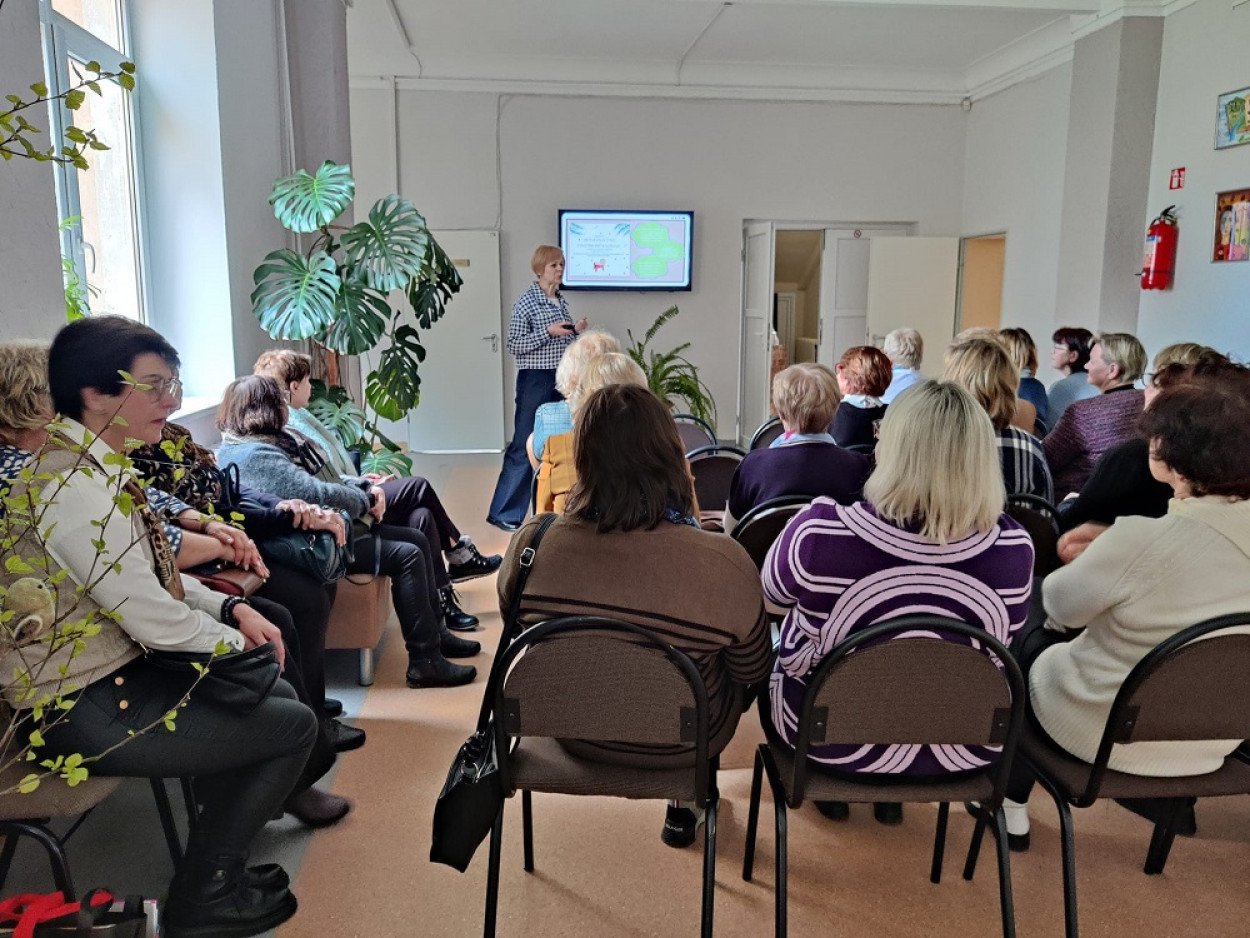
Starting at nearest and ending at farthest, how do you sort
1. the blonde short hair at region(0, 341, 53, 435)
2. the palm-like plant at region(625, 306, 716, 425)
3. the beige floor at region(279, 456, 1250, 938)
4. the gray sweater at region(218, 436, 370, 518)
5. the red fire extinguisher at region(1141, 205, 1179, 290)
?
the blonde short hair at region(0, 341, 53, 435) < the beige floor at region(279, 456, 1250, 938) < the gray sweater at region(218, 436, 370, 518) < the red fire extinguisher at region(1141, 205, 1179, 290) < the palm-like plant at region(625, 306, 716, 425)

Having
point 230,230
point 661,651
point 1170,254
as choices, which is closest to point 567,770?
point 661,651

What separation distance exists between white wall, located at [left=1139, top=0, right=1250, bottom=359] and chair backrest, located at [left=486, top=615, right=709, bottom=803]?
4.76 metres

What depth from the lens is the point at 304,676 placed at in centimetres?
270

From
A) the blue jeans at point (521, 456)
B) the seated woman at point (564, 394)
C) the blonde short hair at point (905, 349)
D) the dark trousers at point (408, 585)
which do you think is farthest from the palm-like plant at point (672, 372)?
the dark trousers at point (408, 585)

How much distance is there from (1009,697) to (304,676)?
6.40ft

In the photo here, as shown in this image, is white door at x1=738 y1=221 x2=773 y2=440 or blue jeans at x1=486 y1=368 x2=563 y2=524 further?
white door at x1=738 y1=221 x2=773 y2=440

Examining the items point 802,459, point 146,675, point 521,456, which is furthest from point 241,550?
point 521,456

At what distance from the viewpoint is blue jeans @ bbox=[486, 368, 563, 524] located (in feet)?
17.7

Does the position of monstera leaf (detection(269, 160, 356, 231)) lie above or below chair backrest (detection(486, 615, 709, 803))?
above

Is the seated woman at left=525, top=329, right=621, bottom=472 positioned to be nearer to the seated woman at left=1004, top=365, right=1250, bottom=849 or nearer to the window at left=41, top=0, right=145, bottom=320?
the window at left=41, top=0, right=145, bottom=320

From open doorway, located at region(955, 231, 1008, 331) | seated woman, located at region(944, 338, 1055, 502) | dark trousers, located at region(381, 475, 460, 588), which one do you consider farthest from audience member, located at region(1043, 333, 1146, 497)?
open doorway, located at region(955, 231, 1008, 331)

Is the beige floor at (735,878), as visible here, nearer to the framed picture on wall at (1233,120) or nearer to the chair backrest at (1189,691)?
the chair backrest at (1189,691)

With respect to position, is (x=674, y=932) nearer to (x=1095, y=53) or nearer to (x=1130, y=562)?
(x=1130, y=562)

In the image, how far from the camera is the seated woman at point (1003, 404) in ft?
9.15
